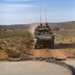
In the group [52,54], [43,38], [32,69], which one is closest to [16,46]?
[43,38]

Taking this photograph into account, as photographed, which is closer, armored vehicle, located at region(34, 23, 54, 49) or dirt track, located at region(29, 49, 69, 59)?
dirt track, located at region(29, 49, 69, 59)

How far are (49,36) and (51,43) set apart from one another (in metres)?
0.77

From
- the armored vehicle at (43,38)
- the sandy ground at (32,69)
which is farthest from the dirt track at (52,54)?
the sandy ground at (32,69)

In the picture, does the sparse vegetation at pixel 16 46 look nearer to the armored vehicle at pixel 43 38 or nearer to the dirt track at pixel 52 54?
the dirt track at pixel 52 54

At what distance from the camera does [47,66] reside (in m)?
15.5

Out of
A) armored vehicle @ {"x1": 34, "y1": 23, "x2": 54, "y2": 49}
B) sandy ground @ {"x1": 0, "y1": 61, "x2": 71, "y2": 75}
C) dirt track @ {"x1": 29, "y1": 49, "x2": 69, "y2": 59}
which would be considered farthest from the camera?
armored vehicle @ {"x1": 34, "y1": 23, "x2": 54, "y2": 49}

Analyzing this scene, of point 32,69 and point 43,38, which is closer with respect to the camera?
point 32,69

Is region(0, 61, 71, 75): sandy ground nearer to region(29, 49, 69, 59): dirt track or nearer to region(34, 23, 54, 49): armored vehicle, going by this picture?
region(29, 49, 69, 59): dirt track

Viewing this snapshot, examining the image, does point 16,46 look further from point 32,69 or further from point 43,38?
point 32,69

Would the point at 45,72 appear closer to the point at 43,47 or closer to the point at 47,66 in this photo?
the point at 47,66

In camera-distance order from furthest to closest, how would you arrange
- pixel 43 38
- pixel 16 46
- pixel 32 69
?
pixel 16 46 < pixel 43 38 < pixel 32 69

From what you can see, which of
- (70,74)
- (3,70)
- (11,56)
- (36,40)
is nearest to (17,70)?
(3,70)

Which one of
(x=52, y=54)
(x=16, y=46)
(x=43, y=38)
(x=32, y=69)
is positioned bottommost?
(x=16, y=46)

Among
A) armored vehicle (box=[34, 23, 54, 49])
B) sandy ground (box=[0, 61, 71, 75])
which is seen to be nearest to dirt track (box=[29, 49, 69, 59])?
armored vehicle (box=[34, 23, 54, 49])
